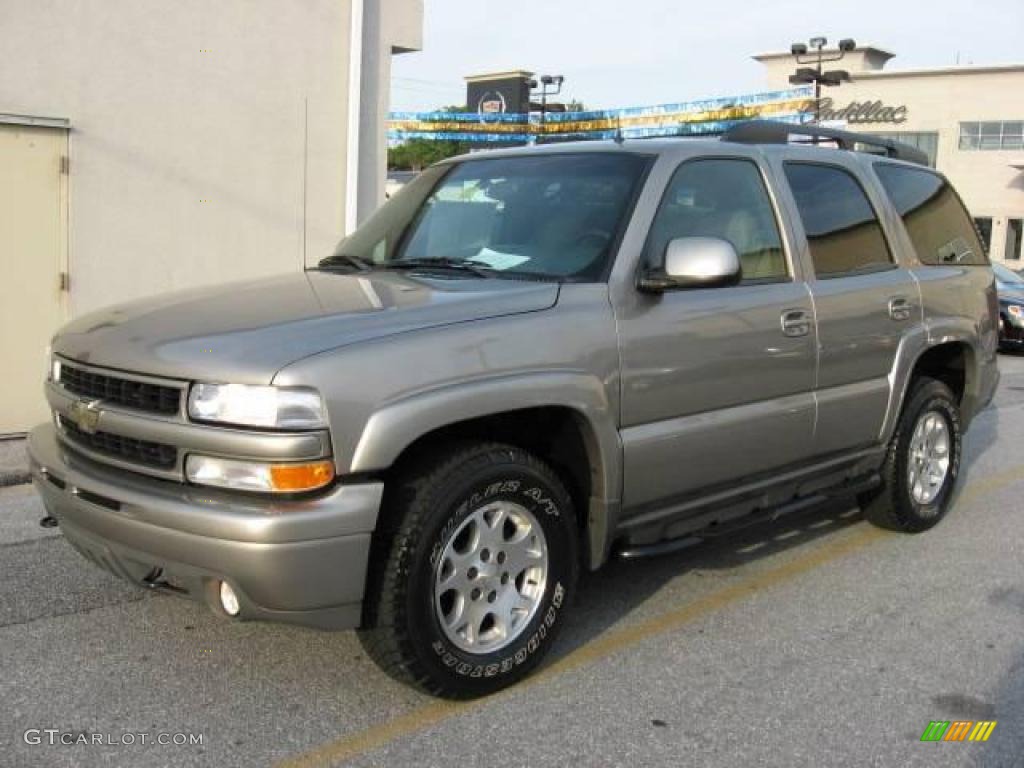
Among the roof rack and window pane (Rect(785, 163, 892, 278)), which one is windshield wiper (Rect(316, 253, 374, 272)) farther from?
window pane (Rect(785, 163, 892, 278))

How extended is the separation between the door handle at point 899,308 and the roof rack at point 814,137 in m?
0.95

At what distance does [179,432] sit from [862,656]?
2697 mm

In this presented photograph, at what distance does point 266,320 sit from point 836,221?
300 centimetres

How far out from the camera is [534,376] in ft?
11.8

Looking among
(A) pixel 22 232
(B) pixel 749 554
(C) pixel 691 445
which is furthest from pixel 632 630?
(A) pixel 22 232

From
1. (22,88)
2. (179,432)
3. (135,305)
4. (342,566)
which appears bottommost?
(342,566)

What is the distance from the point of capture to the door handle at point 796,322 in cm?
458

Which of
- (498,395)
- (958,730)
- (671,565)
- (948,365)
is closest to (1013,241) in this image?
(948,365)

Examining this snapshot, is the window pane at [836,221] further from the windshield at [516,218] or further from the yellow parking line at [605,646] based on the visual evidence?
the yellow parking line at [605,646]

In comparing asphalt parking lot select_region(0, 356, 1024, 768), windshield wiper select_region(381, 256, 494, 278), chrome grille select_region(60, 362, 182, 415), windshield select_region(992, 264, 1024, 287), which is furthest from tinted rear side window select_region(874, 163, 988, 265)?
windshield select_region(992, 264, 1024, 287)

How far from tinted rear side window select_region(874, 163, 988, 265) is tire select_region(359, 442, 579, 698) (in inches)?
A: 119

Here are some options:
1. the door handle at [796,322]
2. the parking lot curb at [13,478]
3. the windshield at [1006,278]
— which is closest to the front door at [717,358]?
the door handle at [796,322]

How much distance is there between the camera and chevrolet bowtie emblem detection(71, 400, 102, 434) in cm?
347

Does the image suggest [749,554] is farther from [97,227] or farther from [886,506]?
[97,227]
